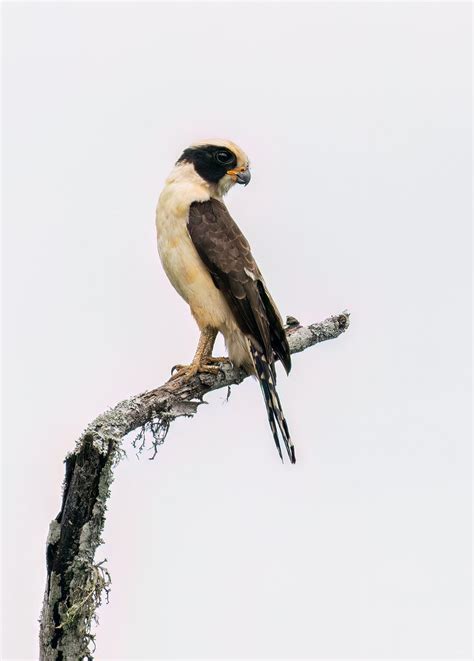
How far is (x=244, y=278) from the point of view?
27.9ft

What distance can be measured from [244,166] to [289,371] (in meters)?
1.94

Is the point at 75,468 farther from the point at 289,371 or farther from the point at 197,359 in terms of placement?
the point at 289,371

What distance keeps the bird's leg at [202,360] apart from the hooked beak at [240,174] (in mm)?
1456

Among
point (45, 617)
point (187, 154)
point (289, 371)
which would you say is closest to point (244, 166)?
point (187, 154)

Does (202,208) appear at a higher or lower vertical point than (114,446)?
higher

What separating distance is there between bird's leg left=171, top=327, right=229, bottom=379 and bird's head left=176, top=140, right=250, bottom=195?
4.51 feet

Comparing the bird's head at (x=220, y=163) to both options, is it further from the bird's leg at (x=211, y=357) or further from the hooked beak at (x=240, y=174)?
the bird's leg at (x=211, y=357)

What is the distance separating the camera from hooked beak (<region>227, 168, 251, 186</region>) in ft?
30.2

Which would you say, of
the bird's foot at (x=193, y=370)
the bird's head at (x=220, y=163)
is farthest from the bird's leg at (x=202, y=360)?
the bird's head at (x=220, y=163)

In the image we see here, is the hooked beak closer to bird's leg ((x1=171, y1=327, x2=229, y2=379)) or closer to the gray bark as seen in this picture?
bird's leg ((x1=171, y1=327, x2=229, y2=379))

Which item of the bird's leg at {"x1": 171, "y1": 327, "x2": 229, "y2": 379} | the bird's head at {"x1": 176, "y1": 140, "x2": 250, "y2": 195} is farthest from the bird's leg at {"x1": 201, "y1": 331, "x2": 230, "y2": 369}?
the bird's head at {"x1": 176, "y1": 140, "x2": 250, "y2": 195}

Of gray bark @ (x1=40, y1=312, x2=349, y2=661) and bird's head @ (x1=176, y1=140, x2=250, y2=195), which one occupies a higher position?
bird's head @ (x1=176, y1=140, x2=250, y2=195)

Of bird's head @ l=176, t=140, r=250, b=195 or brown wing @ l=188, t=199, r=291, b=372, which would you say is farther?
bird's head @ l=176, t=140, r=250, b=195

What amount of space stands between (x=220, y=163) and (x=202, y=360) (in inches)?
74.9
